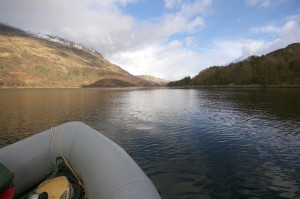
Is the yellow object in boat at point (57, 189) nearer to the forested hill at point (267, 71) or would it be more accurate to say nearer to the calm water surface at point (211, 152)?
the calm water surface at point (211, 152)

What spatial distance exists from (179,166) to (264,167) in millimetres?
4293

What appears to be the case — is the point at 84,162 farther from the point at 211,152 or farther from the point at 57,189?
the point at 211,152

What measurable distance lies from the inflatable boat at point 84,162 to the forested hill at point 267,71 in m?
148

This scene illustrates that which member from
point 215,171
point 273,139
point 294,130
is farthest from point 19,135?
point 294,130

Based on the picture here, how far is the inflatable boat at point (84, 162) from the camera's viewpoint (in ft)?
18.4

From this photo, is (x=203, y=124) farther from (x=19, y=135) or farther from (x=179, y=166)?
(x=19, y=135)

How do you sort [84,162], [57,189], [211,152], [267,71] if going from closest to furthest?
[84,162] → [57,189] → [211,152] → [267,71]

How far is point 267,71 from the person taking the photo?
534ft

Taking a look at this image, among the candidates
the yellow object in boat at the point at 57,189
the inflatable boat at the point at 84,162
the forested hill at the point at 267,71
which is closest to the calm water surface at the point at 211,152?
the inflatable boat at the point at 84,162

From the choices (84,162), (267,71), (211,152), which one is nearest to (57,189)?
(84,162)

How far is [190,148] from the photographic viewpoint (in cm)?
1492

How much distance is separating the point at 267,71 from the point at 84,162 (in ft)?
583

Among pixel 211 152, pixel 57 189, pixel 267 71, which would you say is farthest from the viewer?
pixel 267 71

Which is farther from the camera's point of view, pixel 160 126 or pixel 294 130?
pixel 160 126
